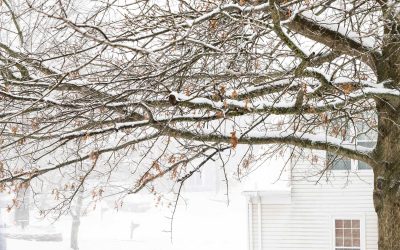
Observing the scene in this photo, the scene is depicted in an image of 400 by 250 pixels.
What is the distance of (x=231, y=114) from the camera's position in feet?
20.9

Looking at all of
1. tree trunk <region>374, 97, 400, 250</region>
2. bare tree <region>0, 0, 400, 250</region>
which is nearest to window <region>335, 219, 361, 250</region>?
bare tree <region>0, 0, 400, 250</region>

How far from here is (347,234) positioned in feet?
55.0

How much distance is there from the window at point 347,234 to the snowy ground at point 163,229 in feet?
55.5

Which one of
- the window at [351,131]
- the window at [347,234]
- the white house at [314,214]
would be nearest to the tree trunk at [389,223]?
the window at [351,131]

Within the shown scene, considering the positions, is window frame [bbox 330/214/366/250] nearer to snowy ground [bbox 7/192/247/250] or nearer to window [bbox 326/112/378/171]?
window [bbox 326/112/378/171]

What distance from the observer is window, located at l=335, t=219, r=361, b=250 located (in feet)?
54.4

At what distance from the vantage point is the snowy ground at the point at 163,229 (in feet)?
118

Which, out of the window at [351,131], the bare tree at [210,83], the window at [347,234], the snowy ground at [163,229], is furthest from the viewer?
the snowy ground at [163,229]

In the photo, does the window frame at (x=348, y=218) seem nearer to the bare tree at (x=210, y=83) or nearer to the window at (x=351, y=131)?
the window at (x=351, y=131)

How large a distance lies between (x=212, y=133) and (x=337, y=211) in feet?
34.8

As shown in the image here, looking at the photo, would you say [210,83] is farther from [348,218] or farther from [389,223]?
[348,218]

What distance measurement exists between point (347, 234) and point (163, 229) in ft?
86.4

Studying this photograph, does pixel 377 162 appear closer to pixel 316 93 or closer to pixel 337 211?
pixel 316 93

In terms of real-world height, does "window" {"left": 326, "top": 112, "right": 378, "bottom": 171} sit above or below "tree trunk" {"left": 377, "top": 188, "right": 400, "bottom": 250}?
above
